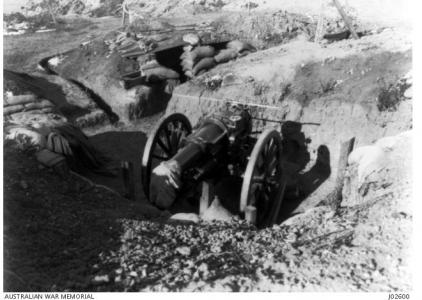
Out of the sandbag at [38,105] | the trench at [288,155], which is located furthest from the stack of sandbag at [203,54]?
the sandbag at [38,105]

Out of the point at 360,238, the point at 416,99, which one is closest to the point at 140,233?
the point at 360,238

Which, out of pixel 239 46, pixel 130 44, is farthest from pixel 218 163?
pixel 130 44

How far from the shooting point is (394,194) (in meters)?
6.31

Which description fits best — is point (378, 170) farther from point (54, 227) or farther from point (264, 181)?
point (54, 227)

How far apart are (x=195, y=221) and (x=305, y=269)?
86.9 inches

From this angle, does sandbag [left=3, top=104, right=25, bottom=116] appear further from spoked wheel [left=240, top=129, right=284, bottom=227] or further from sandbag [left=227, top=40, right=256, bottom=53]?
sandbag [left=227, top=40, right=256, bottom=53]

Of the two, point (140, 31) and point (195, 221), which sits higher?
point (140, 31)

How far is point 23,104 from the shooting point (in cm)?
1105

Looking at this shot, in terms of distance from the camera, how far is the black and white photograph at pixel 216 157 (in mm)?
5293

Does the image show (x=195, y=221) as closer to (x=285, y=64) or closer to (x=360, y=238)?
(x=360, y=238)

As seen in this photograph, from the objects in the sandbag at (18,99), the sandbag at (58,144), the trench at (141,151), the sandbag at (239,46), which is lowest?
the trench at (141,151)

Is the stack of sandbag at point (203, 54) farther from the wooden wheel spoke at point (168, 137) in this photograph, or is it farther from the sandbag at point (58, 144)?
the sandbag at point (58, 144)

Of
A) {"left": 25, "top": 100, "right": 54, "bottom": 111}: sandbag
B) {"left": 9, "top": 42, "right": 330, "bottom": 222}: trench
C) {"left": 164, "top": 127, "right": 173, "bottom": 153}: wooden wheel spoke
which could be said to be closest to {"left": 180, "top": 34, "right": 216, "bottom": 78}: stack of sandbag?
{"left": 9, "top": 42, "right": 330, "bottom": 222}: trench

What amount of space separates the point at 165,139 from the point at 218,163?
142cm
